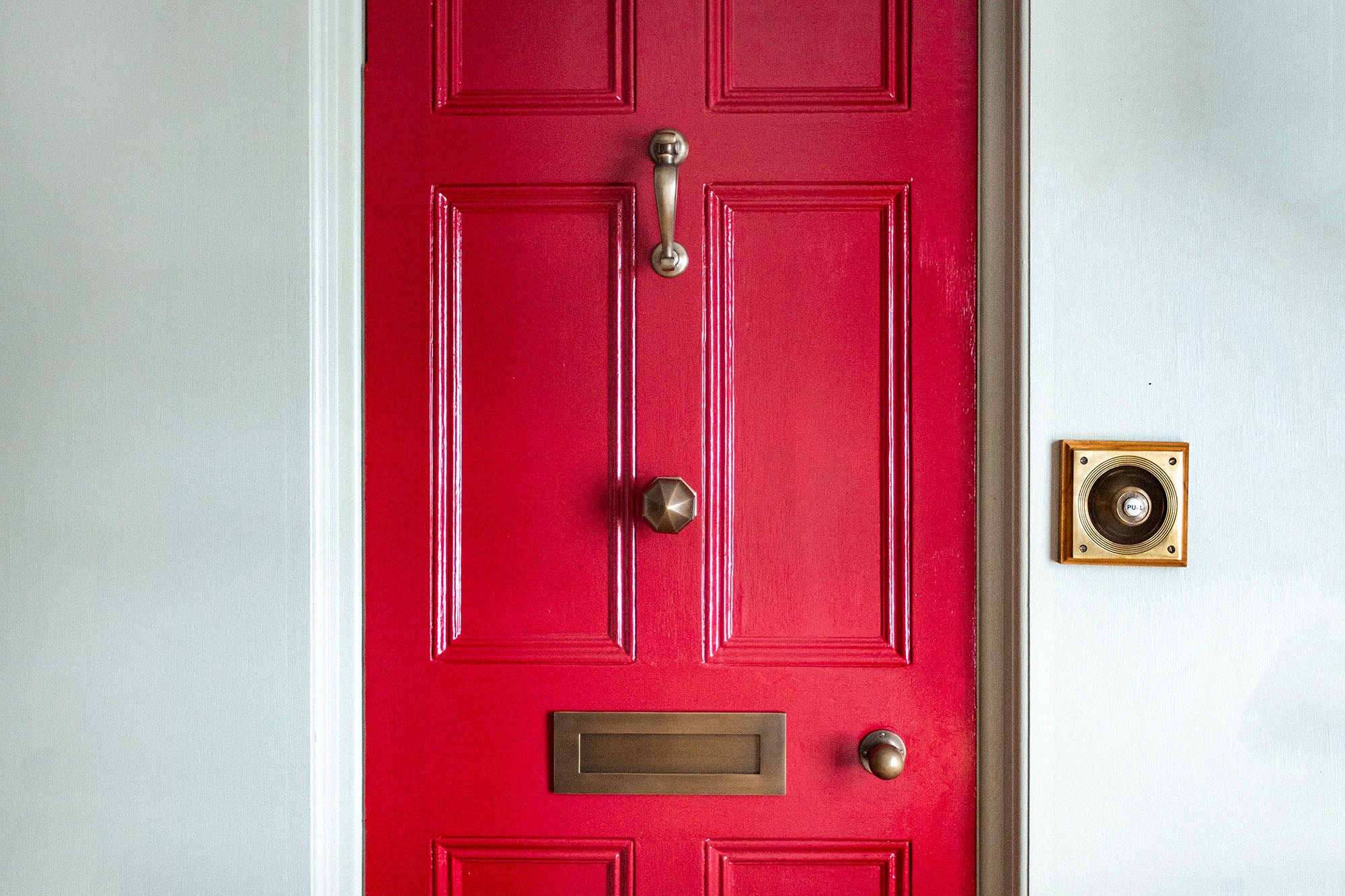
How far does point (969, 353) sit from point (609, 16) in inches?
26.3

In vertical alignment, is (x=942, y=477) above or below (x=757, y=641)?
above

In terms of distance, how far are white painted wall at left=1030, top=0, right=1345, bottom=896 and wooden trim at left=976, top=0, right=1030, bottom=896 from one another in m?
0.03

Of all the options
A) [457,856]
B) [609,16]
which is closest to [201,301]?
[609,16]

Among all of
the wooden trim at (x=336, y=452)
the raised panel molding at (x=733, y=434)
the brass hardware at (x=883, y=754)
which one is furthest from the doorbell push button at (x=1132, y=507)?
the wooden trim at (x=336, y=452)

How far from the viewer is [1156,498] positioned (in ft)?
3.24

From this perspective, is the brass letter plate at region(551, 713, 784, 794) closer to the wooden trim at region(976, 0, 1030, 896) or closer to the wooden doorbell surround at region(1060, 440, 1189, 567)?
the wooden trim at region(976, 0, 1030, 896)

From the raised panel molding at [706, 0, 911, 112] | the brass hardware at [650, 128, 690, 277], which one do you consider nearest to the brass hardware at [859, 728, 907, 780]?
the brass hardware at [650, 128, 690, 277]

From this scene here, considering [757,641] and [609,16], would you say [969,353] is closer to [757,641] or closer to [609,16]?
[757,641]

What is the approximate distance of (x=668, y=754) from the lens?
1064 mm

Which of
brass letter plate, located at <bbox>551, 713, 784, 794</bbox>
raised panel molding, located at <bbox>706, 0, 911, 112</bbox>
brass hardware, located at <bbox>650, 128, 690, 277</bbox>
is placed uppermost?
raised panel molding, located at <bbox>706, 0, 911, 112</bbox>

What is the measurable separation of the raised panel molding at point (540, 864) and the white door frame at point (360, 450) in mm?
127

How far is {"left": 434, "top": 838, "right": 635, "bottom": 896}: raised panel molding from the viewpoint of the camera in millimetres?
1076

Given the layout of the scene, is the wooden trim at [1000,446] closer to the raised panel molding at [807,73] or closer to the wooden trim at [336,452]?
the raised panel molding at [807,73]

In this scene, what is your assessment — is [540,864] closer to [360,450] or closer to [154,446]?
[360,450]
